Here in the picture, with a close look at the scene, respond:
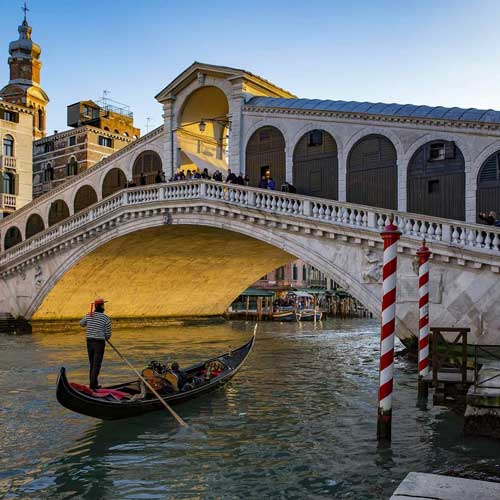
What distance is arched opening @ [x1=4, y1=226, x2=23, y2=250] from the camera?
25.4 m

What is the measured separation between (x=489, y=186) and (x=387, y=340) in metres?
8.15

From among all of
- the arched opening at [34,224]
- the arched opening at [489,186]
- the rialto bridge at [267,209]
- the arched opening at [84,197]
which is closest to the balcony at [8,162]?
the rialto bridge at [267,209]

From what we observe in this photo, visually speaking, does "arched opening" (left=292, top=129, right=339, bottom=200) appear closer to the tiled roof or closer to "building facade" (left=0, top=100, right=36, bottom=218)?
the tiled roof

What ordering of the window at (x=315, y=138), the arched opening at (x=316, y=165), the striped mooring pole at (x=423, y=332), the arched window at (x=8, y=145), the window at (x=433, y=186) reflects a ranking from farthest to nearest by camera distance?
the arched window at (x=8, y=145), the window at (x=315, y=138), the arched opening at (x=316, y=165), the window at (x=433, y=186), the striped mooring pole at (x=423, y=332)

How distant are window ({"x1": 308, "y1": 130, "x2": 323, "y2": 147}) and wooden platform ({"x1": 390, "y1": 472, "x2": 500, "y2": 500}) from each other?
13.4 m

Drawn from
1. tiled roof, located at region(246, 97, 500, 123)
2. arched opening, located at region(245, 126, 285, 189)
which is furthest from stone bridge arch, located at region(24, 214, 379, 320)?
tiled roof, located at region(246, 97, 500, 123)

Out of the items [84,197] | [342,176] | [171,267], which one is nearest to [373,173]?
[342,176]

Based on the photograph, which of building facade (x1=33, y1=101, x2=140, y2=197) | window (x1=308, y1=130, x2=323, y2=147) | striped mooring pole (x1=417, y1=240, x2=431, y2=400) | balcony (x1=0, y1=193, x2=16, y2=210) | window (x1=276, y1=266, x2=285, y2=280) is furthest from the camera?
window (x1=276, y1=266, x2=285, y2=280)

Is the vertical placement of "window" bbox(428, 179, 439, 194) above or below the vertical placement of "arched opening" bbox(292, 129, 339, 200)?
below

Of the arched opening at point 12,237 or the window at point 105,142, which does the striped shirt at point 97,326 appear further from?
the window at point 105,142

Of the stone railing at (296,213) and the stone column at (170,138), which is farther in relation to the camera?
the stone column at (170,138)

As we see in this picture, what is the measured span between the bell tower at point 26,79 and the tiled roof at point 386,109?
74.4 feet

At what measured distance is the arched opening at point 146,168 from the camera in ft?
66.9

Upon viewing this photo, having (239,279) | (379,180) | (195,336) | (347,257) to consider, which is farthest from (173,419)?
(239,279)
